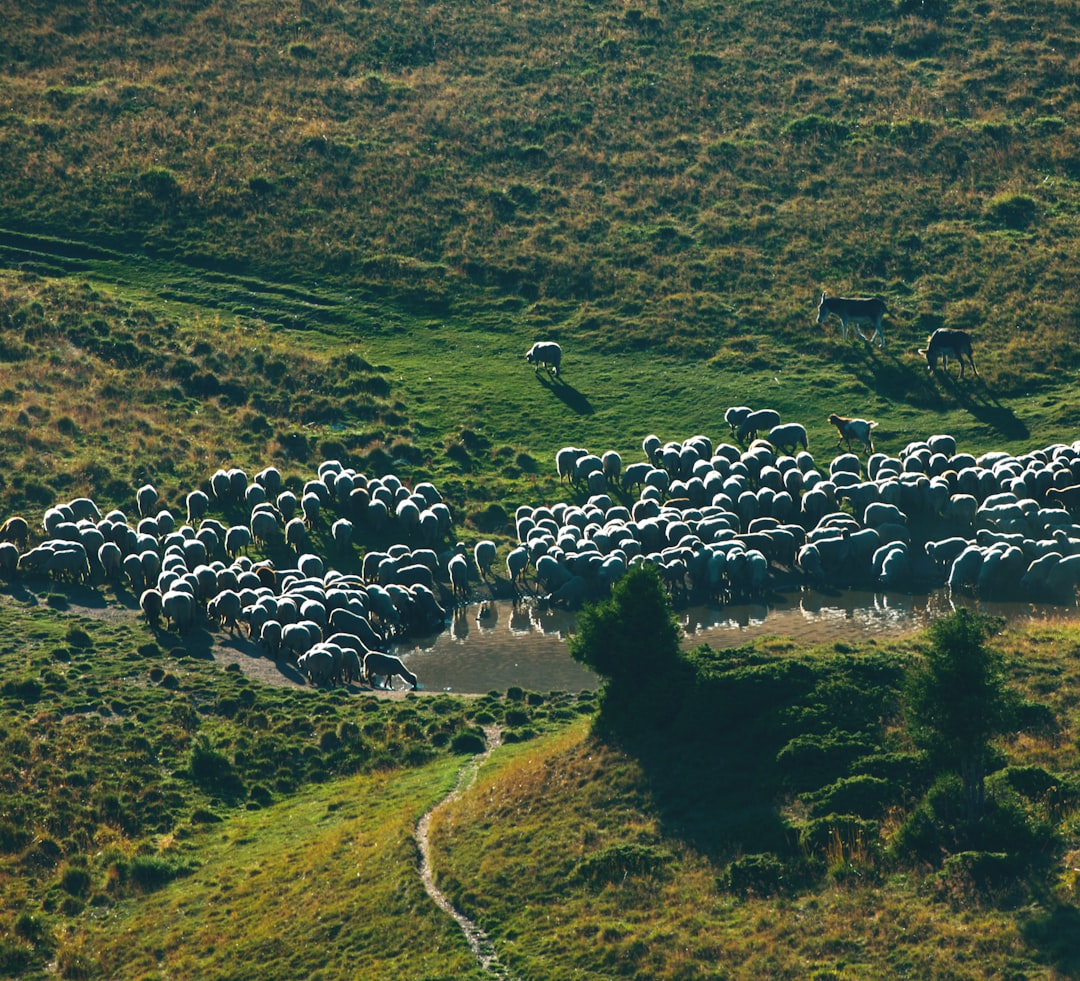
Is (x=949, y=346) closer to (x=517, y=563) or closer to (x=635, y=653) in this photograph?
(x=517, y=563)

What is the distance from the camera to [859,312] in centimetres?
5750

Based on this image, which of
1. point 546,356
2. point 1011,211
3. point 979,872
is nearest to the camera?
point 979,872

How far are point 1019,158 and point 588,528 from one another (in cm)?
3884

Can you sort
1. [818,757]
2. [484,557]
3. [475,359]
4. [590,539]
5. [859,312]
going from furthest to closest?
1. [475,359]
2. [859,312]
3. [484,557]
4. [590,539]
5. [818,757]

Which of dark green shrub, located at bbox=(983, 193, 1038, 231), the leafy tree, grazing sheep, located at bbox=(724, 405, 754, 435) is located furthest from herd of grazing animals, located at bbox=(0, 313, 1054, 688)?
dark green shrub, located at bbox=(983, 193, 1038, 231)

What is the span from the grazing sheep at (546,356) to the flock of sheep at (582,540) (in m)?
8.71

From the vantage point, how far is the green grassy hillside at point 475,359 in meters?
23.9

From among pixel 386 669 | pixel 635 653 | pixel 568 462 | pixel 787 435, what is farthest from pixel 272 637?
pixel 787 435

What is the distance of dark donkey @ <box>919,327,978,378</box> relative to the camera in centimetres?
5431

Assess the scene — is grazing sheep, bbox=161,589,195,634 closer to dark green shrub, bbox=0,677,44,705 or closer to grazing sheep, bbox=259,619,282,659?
grazing sheep, bbox=259,619,282,659

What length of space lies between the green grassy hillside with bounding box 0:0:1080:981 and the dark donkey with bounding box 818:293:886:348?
3.02 ft

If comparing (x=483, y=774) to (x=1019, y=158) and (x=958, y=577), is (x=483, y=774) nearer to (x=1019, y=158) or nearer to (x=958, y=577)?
(x=958, y=577)

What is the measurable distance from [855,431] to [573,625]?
15.1 metres

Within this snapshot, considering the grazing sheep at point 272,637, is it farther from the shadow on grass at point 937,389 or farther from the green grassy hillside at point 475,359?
the shadow on grass at point 937,389
